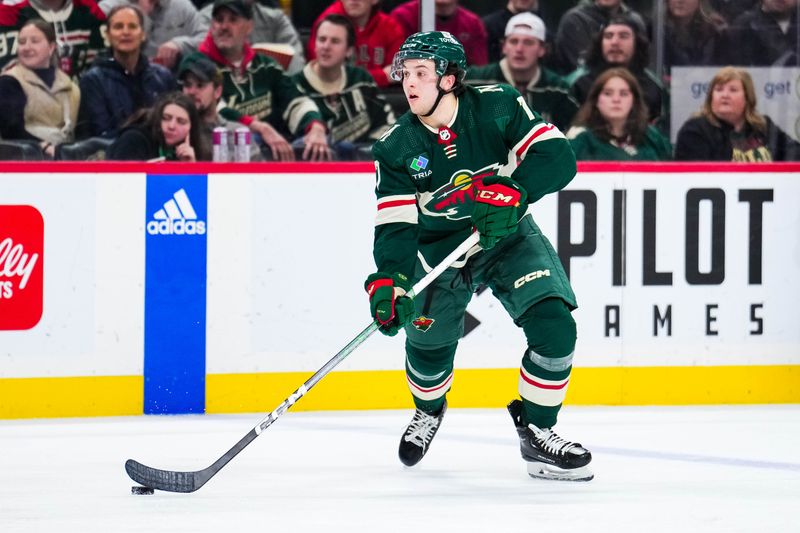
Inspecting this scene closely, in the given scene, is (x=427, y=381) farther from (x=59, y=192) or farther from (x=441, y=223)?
(x=59, y=192)

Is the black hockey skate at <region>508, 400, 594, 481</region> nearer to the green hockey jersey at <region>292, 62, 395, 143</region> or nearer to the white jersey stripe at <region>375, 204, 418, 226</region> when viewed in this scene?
the white jersey stripe at <region>375, 204, 418, 226</region>

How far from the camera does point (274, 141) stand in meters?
5.08

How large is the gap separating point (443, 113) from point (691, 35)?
251 cm

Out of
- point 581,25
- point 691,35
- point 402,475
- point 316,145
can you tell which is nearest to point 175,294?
point 316,145

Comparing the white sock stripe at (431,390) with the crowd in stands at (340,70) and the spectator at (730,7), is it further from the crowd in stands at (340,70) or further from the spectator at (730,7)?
the spectator at (730,7)

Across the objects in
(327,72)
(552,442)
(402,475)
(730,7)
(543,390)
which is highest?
(730,7)

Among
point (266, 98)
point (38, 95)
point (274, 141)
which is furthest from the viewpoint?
point (266, 98)

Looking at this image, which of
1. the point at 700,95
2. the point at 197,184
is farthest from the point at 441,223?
the point at 700,95

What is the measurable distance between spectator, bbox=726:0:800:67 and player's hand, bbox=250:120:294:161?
6.12 feet

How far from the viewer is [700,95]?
5.45 meters

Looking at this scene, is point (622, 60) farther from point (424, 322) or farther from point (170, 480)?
point (170, 480)

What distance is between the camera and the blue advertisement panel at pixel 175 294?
437cm

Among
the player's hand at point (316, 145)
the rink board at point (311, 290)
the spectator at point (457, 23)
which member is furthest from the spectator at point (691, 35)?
the player's hand at point (316, 145)

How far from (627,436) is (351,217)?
1.16 m
